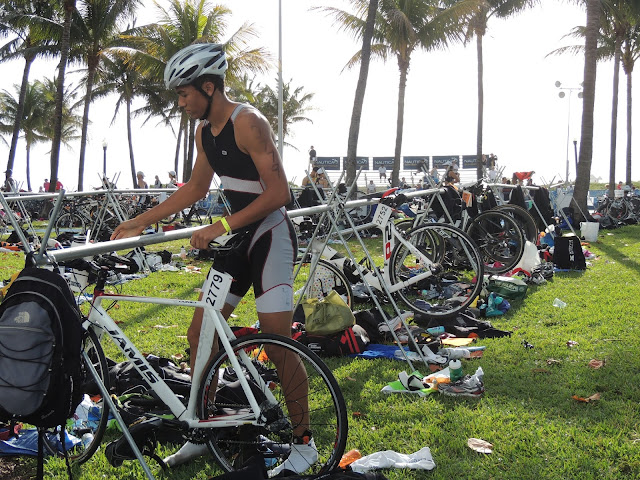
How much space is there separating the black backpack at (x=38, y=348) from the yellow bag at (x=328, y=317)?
293cm

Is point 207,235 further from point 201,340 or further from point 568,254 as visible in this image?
point 568,254

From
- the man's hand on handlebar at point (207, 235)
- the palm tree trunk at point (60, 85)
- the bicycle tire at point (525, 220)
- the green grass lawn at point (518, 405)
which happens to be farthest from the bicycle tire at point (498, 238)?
the palm tree trunk at point (60, 85)

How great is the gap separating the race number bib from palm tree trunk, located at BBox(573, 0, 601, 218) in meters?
14.4

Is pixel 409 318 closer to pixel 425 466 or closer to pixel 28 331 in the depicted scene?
pixel 425 466

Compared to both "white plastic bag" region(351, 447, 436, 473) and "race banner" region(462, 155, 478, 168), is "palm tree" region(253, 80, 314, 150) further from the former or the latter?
"white plastic bag" region(351, 447, 436, 473)

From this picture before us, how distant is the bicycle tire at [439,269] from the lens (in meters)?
5.97

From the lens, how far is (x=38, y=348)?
2.34m

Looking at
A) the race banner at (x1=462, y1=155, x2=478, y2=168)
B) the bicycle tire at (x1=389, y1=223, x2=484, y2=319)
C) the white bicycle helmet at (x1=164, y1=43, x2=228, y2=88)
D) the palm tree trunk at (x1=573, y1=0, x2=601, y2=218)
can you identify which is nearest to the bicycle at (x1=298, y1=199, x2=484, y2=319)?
the bicycle tire at (x1=389, y1=223, x2=484, y2=319)

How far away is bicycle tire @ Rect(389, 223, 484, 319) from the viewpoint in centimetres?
597

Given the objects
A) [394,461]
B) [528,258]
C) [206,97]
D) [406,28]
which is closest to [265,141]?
[206,97]

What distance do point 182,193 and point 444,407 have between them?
2.36 metres

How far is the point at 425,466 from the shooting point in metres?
3.02

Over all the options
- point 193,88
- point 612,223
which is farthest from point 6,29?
point 193,88

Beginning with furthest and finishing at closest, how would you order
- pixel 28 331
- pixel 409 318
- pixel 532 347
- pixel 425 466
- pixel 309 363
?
pixel 409 318, pixel 532 347, pixel 425 466, pixel 309 363, pixel 28 331
